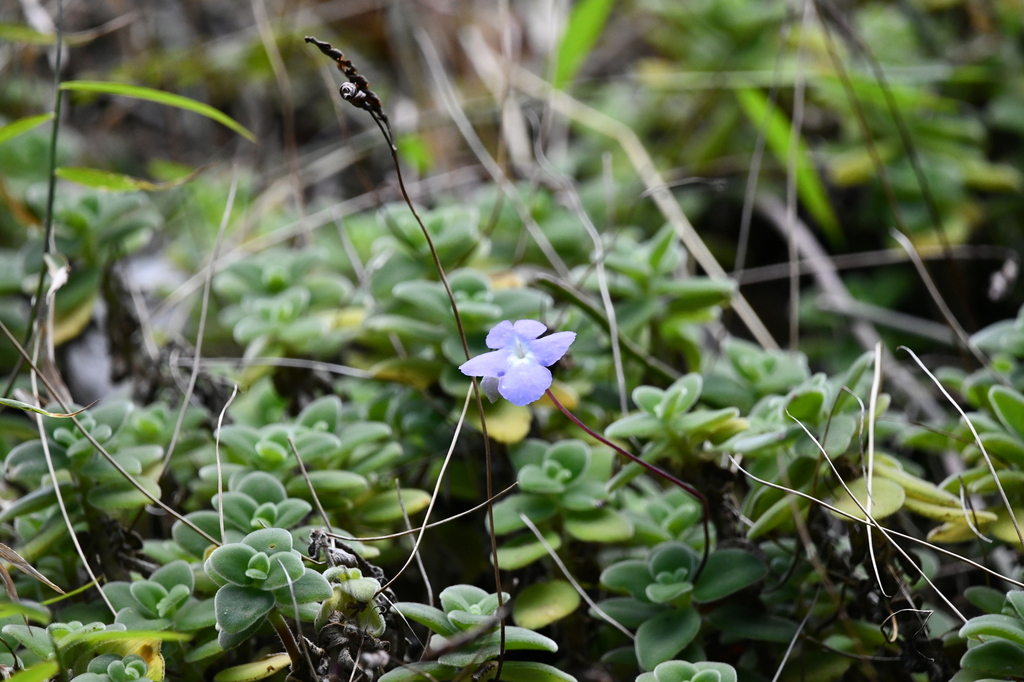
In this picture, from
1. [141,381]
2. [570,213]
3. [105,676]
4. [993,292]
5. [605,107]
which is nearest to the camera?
[105,676]

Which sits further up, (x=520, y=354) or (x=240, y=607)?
(x=520, y=354)

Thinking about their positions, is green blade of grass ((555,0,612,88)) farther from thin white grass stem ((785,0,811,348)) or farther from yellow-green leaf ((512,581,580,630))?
yellow-green leaf ((512,581,580,630))

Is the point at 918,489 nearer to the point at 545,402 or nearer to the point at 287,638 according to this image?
the point at 545,402

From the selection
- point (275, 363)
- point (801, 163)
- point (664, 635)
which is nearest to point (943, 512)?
point (664, 635)

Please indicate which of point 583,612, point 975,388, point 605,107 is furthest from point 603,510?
point 605,107

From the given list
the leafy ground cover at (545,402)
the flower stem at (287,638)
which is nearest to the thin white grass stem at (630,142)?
the leafy ground cover at (545,402)

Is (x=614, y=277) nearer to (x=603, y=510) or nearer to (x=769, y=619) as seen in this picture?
(x=603, y=510)
